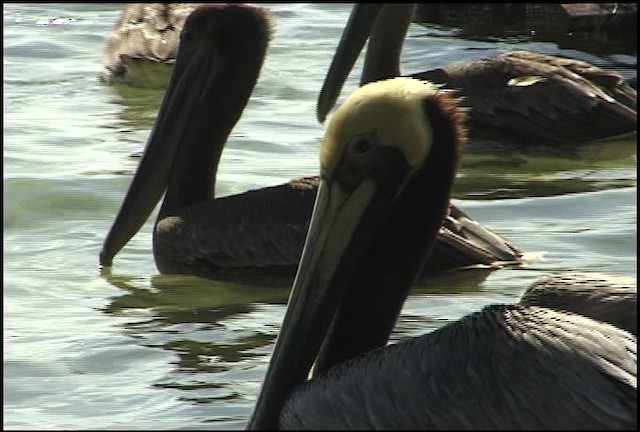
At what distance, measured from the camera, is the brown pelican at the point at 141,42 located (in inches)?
467

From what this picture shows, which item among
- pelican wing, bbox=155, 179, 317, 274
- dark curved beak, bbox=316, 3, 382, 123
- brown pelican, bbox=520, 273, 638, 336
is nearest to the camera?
brown pelican, bbox=520, 273, 638, 336

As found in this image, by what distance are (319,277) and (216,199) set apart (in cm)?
256

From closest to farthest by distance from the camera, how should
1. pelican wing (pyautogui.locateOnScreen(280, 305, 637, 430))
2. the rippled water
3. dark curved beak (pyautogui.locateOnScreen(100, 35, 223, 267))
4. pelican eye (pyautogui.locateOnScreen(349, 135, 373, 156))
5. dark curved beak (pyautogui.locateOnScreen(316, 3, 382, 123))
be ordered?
pelican wing (pyautogui.locateOnScreen(280, 305, 637, 430)) → pelican eye (pyautogui.locateOnScreen(349, 135, 373, 156)) → the rippled water → dark curved beak (pyautogui.locateOnScreen(100, 35, 223, 267)) → dark curved beak (pyautogui.locateOnScreen(316, 3, 382, 123))

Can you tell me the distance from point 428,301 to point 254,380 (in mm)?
1276

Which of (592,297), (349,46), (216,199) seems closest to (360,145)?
(592,297)

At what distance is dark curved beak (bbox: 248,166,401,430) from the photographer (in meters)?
4.97

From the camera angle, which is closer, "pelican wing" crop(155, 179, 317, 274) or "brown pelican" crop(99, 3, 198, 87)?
"pelican wing" crop(155, 179, 317, 274)

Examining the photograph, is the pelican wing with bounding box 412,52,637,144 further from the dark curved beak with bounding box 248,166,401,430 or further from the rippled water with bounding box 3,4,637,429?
the dark curved beak with bounding box 248,166,401,430

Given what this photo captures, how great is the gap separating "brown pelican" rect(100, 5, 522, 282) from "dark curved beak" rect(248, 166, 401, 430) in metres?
2.20

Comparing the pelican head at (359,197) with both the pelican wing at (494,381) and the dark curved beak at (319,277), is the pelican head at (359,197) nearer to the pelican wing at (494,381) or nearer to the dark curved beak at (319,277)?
the dark curved beak at (319,277)

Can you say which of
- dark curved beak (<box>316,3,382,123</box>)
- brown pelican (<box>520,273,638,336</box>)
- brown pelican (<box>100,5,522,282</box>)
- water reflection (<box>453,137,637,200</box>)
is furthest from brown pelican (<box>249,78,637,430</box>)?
water reflection (<box>453,137,637,200</box>)

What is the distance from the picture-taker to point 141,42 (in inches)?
477

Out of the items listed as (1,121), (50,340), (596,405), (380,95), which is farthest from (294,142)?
(596,405)

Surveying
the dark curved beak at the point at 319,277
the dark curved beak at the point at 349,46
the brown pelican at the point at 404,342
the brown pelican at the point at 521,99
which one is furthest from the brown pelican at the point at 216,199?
the brown pelican at the point at 521,99
